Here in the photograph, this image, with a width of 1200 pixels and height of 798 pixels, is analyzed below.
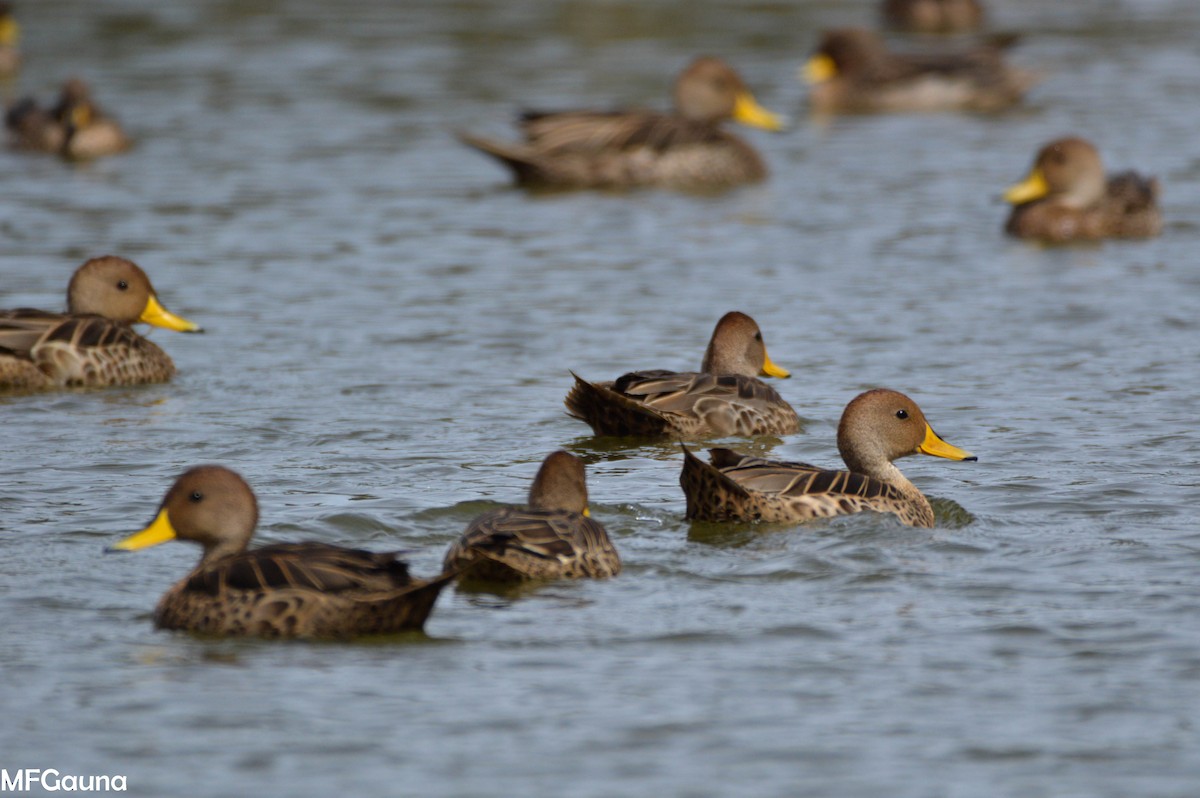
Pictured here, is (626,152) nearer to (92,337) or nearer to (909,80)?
(909,80)

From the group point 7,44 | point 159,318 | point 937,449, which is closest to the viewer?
point 937,449

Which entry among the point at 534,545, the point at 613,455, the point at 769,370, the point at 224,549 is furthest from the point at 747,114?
the point at 224,549

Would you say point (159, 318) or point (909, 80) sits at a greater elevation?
point (909, 80)

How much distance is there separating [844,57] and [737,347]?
45.3 ft

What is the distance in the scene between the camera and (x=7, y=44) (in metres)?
27.9

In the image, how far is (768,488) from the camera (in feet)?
30.1

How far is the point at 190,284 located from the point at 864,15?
18700mm

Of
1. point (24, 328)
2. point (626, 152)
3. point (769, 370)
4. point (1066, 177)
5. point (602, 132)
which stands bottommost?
point (769, 370)

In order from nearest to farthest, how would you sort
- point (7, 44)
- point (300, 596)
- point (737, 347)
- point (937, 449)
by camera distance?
point (300, 596) → point (937, 449) → point (737, 347) → point (7, 44)

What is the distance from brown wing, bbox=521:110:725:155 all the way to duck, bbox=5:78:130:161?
459 centimetres

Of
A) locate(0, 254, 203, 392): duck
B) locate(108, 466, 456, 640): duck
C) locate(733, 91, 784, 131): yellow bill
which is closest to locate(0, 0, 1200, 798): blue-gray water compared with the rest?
locate(108, 466, 456, 640): duck

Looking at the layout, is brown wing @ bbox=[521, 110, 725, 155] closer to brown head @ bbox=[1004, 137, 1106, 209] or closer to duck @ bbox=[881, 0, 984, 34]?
brown head @ bbox=[1004, 137, 1106, 209]

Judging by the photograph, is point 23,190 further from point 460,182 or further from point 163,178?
point 460,182

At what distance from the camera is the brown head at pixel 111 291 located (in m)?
12.9
